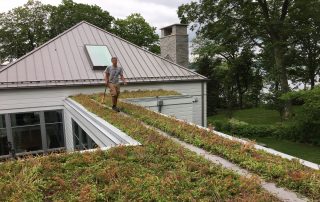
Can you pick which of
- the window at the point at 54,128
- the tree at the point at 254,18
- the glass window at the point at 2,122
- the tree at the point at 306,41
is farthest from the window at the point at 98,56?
the tree at the point at 306,41

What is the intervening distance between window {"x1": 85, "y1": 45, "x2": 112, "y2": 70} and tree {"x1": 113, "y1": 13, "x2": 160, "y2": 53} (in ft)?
89.8

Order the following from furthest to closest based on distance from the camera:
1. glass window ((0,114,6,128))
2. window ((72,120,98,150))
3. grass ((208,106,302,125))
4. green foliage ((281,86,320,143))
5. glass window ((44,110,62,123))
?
grass ((208,106,302,125)) → green foliage ((281,86,320,143)) → glass window ((44,110,62,123)) → glass window ((0,114,6,128)) → window ((72,120,98,150))

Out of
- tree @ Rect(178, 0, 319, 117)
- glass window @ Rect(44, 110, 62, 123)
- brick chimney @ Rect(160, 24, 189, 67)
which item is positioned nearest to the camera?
glass window @ Rect(44, 110, 62, 123)

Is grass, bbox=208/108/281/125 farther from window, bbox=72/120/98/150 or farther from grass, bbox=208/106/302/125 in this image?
window, bbox=72/120/98/150

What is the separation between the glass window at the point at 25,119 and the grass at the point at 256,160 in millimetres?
7621

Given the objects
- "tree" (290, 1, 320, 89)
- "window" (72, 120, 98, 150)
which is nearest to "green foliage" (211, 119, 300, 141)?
"tree" (290, 1, 320, 89)

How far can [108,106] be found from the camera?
1027cm

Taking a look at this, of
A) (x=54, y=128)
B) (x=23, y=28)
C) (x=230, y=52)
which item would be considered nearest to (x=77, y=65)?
(x=54, y=128)

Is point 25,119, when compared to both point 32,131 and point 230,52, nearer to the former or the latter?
point 32,131

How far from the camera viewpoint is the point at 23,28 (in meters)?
38.3

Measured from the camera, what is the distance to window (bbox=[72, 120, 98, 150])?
29.2 feet

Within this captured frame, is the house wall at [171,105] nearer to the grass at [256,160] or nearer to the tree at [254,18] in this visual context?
the grass at [256,160]

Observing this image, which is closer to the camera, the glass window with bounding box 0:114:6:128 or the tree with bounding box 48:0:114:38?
the glass window with bounding box 0:114:6:128

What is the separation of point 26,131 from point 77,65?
12.0ft
